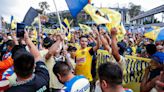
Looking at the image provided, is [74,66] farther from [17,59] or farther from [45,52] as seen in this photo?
[17,59]

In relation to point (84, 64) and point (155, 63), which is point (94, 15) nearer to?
point (84, 64)

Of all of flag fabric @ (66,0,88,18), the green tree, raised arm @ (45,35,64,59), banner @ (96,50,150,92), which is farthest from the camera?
the green tree

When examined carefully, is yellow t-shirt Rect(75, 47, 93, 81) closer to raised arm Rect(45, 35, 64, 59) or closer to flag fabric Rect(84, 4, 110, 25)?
flag fabric Rect(84, 4, 110, 25)

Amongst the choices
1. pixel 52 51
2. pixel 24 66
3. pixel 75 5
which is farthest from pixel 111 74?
pixel 75 5

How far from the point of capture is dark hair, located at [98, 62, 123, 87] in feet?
9.12

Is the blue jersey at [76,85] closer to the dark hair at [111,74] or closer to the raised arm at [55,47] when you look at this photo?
the dark hair at [111,74]

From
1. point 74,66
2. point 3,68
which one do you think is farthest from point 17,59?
point 74,66

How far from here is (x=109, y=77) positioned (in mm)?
2803

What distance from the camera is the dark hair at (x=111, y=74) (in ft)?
9.12

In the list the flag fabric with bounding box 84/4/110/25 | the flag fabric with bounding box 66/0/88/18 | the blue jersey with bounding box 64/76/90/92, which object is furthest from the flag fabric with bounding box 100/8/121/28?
the blue jersey with bounding box 64/76/90/92

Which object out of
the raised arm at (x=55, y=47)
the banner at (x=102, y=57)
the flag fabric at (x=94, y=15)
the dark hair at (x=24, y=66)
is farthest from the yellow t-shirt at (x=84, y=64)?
the dark hair at (x=24, y=66)

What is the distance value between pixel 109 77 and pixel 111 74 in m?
0.04

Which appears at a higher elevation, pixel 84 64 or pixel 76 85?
pixel 76 85

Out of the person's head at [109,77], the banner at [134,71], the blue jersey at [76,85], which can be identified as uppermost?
the person's head at [109,77]
